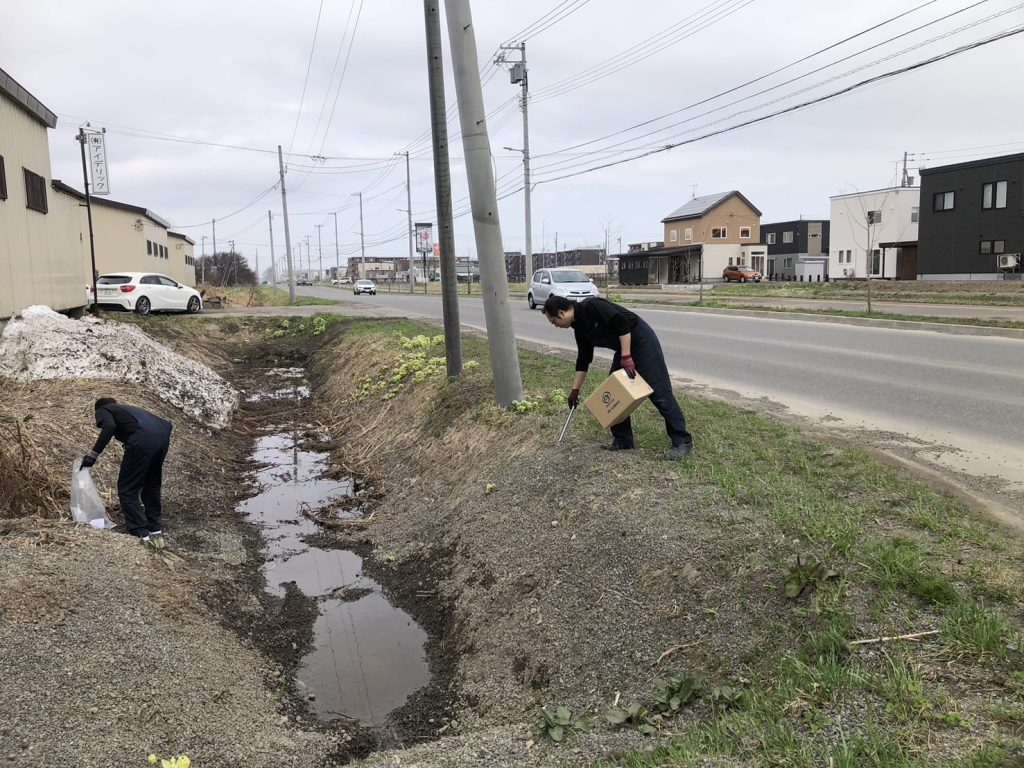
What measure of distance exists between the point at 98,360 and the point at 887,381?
36.8ft

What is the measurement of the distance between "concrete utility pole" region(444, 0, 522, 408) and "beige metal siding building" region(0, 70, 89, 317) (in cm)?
967

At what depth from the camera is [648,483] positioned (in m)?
5.56

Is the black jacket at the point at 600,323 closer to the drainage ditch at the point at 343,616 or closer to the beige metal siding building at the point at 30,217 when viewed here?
the drainage ditch at the point at 343,616

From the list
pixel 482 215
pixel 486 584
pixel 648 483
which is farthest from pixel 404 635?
pixel 482 215

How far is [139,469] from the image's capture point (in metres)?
6.39

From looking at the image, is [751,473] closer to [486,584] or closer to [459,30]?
[486,584]

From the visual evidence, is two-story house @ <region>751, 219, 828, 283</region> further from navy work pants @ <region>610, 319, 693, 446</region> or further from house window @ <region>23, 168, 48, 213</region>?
navy work pants @ <region>610, 319, 693, 446</region>

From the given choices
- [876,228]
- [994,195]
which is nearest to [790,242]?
[876,228]

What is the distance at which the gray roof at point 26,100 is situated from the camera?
1384 cm

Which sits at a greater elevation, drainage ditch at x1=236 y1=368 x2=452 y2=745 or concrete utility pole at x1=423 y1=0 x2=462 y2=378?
concrete utility pole at x1=423 y1=0 x2=462 y2=378

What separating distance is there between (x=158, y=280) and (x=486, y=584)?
25.1 m

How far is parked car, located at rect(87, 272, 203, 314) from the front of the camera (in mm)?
25422

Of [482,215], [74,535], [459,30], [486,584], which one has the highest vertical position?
[459,30]

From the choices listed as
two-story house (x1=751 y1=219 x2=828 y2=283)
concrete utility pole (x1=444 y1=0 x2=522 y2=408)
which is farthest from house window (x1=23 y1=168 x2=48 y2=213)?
two-story house (x1=751 y1=219 x2=828 y2=283)
